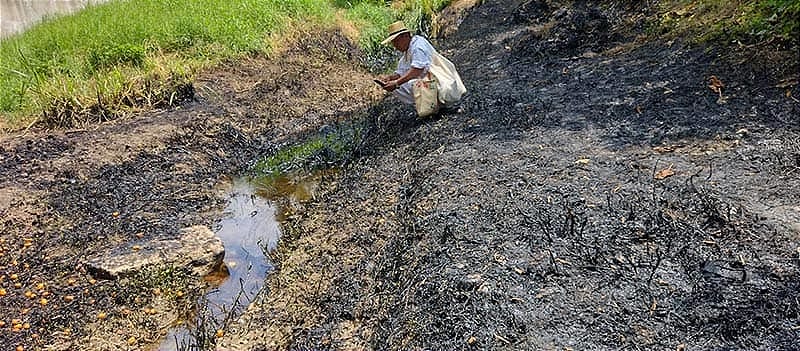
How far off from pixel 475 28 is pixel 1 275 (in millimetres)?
9178

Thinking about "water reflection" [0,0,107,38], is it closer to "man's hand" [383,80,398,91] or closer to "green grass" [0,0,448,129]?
"green grass" [0,0,448,129]

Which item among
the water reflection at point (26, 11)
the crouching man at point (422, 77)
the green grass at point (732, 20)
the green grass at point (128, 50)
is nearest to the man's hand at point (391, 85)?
the crouching man at point (422, 77)

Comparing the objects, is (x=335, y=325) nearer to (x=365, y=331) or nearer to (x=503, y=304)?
(x=365, y=331)

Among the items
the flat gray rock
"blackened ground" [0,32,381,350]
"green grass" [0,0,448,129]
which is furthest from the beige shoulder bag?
"green grass" [0,0,448,129]

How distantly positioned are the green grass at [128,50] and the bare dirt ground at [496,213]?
402 mm

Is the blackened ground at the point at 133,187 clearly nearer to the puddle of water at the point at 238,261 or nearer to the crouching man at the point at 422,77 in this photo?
the puddle of water at the point at 238,261

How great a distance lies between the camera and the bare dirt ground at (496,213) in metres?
3.06

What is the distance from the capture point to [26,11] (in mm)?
11453

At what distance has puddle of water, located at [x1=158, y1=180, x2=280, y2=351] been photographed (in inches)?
159

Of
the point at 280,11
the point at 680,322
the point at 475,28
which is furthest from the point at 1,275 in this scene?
the point at 475,28

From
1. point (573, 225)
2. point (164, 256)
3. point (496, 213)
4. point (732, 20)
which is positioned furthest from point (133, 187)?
point (732, 20)

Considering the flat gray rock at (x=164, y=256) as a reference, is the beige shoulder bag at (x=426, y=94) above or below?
above

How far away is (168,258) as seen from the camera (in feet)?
15.1

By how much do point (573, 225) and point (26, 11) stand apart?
37.8 ft
